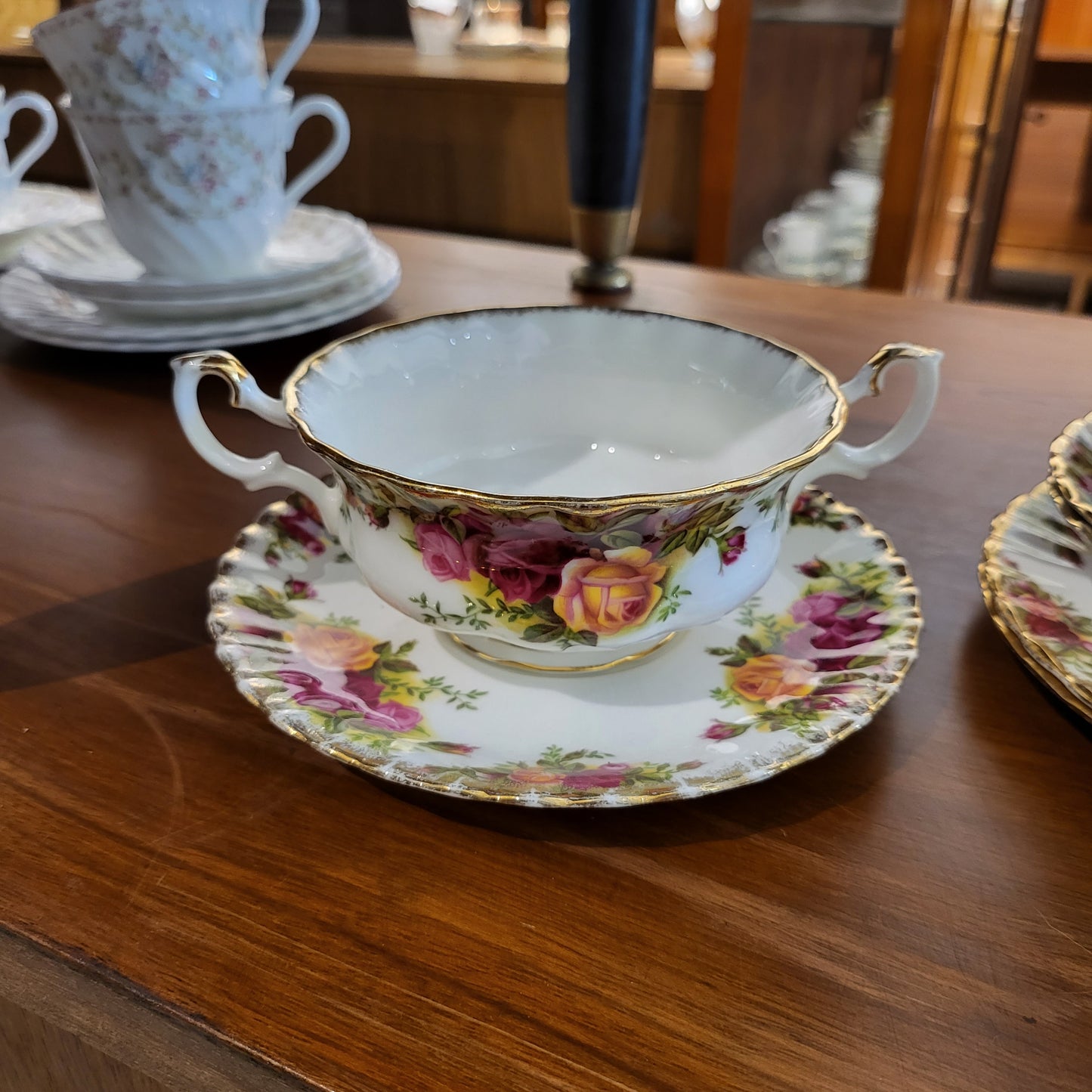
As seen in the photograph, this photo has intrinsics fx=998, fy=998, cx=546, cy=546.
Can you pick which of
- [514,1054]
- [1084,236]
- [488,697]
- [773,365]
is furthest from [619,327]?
[1084,236]

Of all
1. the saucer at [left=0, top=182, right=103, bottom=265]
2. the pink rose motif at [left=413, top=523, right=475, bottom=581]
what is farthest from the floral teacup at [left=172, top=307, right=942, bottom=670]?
the saucer at [left=0, top=182, right=103, bottom=265]

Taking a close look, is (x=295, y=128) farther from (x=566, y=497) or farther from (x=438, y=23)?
(x=438, y=23)

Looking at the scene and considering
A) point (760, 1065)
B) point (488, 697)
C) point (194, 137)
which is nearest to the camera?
point (760, 1065)

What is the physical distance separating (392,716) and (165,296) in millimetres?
398

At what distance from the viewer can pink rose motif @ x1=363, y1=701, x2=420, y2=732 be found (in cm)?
30

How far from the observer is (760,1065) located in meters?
0.22

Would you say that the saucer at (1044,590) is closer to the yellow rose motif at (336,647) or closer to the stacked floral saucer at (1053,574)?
the stacked floral saucer at (1053,574)

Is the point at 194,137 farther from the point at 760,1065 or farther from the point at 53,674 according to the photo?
the point at 760,1065

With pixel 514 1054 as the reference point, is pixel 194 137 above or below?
above

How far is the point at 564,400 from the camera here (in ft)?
1.42

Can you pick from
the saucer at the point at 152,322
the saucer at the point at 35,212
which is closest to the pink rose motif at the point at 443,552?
the saucer at the point at 152,322

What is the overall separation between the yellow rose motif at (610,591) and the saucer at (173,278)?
0.40m

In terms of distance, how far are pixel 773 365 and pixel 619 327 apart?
7 centimetres

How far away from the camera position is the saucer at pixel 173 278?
0.60m
